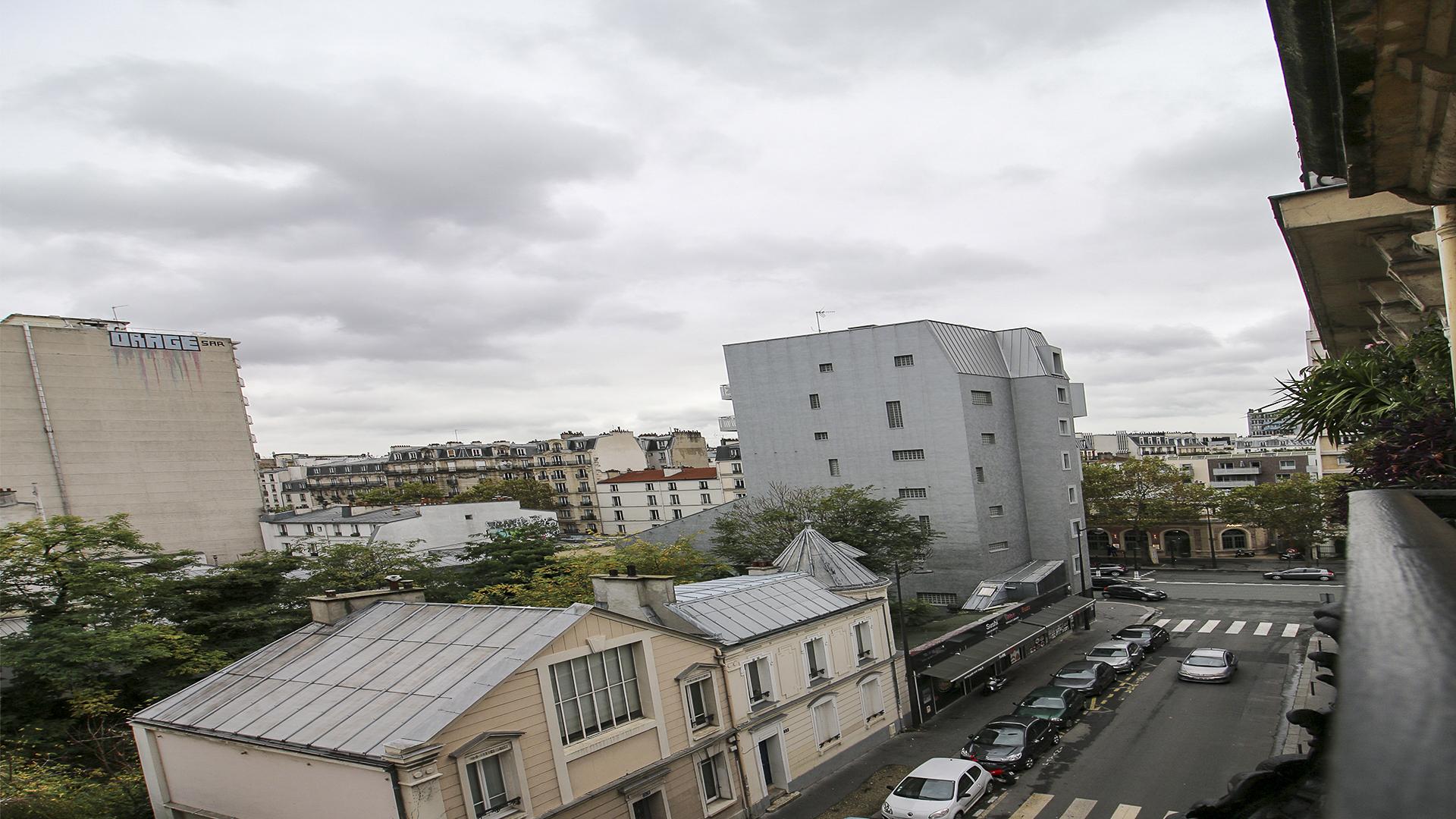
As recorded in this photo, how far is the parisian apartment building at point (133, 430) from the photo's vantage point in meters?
50.5

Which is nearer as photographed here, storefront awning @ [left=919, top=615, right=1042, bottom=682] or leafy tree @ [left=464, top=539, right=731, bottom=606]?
storefront awning @ [left=919, top=615, right=1042, bottom=682]

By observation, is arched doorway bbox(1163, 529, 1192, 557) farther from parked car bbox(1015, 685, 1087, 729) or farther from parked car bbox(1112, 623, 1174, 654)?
parked car bbox(1015, 685, 1087, 729)

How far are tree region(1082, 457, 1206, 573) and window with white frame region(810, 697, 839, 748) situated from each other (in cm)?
4575

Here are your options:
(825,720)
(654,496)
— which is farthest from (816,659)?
(654,496)

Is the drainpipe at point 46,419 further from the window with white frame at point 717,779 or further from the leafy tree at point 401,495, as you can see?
the window with white frame at point 717,779

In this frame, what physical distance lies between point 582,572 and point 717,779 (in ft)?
57.6

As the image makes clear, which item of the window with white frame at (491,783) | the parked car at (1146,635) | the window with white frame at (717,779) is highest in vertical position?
the window with white frame at (491,783)

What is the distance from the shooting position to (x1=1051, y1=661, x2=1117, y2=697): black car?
3045cm

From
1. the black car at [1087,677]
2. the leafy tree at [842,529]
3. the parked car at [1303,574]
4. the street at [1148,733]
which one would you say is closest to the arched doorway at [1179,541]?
the parked car at [1303,574]

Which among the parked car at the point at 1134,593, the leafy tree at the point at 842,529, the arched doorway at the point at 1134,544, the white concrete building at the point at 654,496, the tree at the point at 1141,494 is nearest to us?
the leafy tree at the point at 842,529

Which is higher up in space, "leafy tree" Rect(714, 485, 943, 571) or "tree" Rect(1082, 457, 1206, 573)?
"leafy tree" Rect(714, 485, 943, 571)

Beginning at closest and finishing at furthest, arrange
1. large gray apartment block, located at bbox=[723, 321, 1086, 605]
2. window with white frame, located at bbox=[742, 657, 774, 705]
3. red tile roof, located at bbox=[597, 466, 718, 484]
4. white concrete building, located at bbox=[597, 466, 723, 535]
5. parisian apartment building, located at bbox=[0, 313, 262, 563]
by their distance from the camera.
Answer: window with white frame, located at bbox=[742, 657, 774, 705] → large gray apartment block, located at bbox=[723, 321, 1086, 605] → parisian apartment building, located at bbox=[0, 313, 262, 563] → white concrete building, located at bbox=[597, 466, 723, 535] → red tile roof, located at bbox=[597, 466, 718, 484]

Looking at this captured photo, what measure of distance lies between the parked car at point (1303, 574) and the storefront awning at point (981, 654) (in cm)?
2779

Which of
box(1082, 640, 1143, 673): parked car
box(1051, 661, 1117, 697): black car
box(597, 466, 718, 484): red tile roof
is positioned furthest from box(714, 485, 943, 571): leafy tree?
box(597, 466, 718, 484): red tile roof
